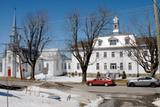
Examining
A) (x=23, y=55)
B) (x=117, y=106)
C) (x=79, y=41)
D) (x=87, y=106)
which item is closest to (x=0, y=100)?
(x=87, y=106)

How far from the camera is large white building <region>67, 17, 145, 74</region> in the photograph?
6406 cm

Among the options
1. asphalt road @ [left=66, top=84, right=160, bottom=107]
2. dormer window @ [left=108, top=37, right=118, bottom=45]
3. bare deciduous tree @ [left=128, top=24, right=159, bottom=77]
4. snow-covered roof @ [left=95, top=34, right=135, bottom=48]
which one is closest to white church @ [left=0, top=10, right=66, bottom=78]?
snow-covered roof @ [left=95, top=34, right=135, bottom=48]

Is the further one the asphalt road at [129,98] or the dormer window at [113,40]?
the dormer window at [113,40]

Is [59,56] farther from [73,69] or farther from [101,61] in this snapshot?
[101,61]

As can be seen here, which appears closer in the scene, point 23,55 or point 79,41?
point 79,41

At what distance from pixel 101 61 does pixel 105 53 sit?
2.19 metres

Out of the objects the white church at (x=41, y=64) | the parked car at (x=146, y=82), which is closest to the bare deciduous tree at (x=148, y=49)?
the parked car at (x=146, y=82)

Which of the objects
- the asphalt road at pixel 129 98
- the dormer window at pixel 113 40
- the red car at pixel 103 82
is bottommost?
the asphalt road at pixel 129 98

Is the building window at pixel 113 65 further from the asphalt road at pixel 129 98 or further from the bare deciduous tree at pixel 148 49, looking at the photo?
the asphalt road at pixel 129 98

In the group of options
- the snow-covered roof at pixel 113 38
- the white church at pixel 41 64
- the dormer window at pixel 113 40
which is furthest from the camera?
the white church at pixel 41 64

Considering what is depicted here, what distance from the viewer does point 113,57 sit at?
66000mm

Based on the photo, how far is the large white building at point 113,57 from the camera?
6406 cm

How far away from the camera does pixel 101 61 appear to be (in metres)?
67.1

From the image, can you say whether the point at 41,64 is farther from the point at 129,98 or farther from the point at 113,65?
the point at 129,98
